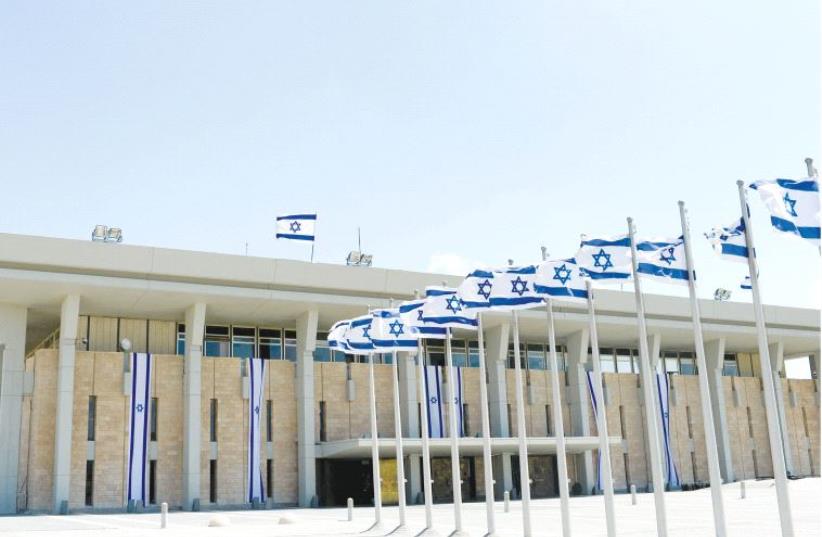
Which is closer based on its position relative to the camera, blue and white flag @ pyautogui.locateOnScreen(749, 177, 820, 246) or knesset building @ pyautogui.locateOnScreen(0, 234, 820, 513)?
blue and white flag @ pyautogui.locateOnScreen(749, 177, 820, 246)

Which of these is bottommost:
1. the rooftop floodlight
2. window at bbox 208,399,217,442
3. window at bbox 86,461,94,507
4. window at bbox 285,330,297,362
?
window at bbox 86,461,94,507

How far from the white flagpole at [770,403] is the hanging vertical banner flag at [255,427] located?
3567 cm

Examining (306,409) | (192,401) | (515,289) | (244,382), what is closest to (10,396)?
(192,401)

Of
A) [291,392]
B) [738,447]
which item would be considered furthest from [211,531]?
[738,447]

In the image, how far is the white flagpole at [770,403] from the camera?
17016 mm

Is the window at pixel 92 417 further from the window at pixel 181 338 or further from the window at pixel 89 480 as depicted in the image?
the window at pixel 181 338

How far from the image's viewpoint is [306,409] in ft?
166

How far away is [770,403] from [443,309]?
39.0ft

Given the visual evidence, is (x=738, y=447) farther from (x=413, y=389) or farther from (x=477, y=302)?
(x=477, y=302)

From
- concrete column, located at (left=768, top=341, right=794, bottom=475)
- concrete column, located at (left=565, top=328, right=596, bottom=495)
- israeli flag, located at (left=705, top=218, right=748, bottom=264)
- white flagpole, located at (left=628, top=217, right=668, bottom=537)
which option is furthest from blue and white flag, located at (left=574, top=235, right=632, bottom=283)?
concrete column, located at (left=768, top=341, right=794, bottom=475)

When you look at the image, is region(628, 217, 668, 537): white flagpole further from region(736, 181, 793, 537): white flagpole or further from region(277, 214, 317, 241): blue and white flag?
region(277, 214, 317, 241): blue and white flag

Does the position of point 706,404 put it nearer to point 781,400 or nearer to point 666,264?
point 666,264

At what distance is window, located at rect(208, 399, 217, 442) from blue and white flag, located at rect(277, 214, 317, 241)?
10.3 meters

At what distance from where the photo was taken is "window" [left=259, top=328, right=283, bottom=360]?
53.9 meters
